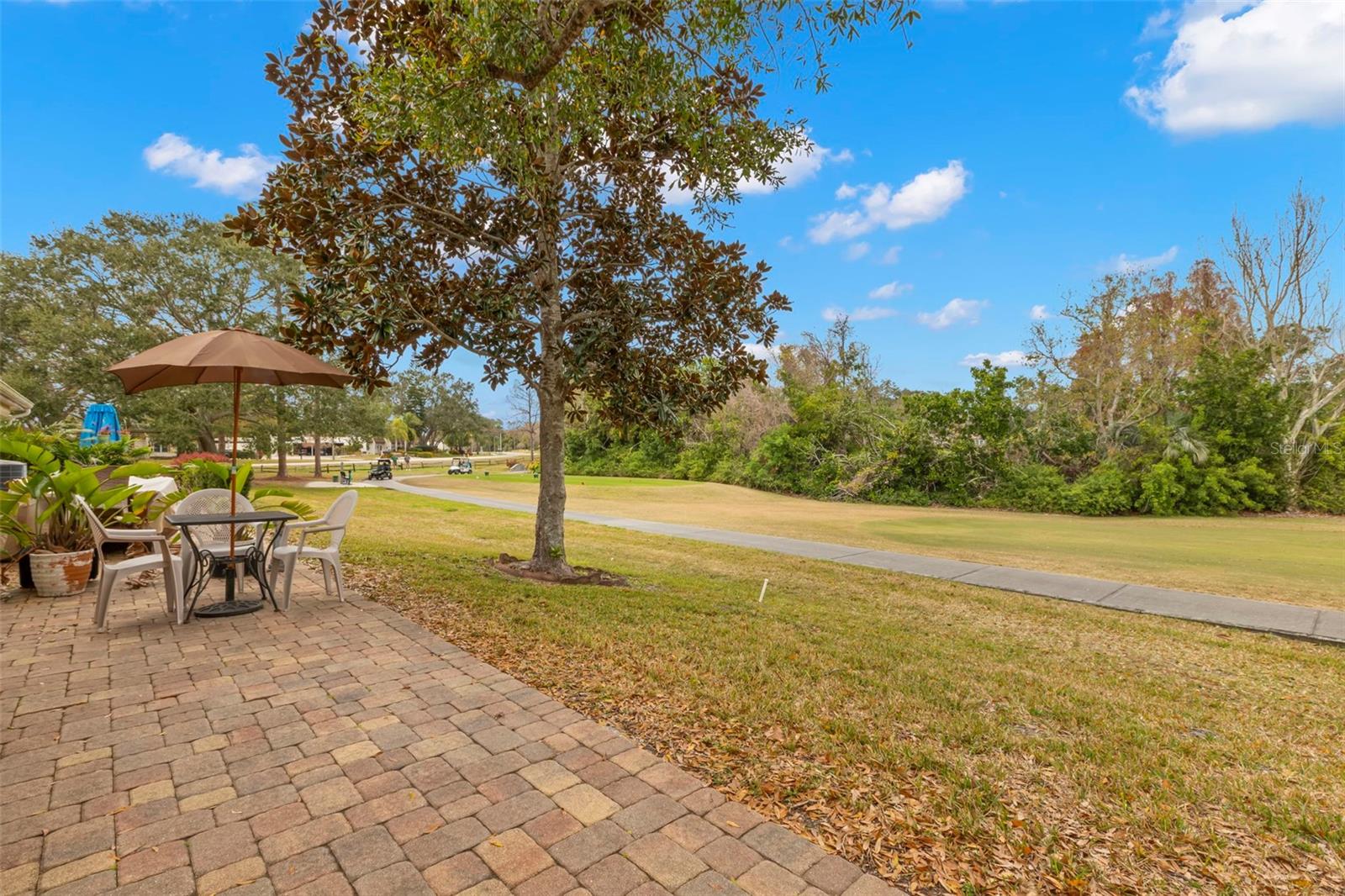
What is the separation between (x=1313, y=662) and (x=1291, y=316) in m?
27.2

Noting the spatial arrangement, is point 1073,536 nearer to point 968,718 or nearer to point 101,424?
point 968,718

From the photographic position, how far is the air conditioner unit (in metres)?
7.70

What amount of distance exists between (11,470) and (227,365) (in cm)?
596

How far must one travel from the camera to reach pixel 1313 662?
17.0ft

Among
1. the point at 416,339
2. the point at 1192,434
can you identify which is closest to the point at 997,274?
the point at 1192,434

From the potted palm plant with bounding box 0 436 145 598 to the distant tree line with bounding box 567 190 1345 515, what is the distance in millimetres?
16893

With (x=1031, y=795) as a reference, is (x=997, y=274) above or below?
above

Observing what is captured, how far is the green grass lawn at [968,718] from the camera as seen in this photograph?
233 centimetres

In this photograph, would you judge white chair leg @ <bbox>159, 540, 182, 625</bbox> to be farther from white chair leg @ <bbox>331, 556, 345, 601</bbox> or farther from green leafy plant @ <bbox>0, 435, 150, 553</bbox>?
green leafy plant @ <bbox>0, 435, 150, 553</bbox>

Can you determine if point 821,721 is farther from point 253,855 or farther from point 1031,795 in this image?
point 253,855

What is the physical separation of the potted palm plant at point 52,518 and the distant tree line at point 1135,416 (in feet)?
55.4

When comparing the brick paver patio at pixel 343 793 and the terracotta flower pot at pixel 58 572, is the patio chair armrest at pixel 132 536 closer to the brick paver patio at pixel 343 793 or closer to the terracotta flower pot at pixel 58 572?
the brick paver patio at pixel 343 793

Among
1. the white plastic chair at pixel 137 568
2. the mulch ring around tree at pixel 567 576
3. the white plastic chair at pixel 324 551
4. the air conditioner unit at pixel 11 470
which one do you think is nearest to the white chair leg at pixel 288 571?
the white plastic chair at pixel 324 551

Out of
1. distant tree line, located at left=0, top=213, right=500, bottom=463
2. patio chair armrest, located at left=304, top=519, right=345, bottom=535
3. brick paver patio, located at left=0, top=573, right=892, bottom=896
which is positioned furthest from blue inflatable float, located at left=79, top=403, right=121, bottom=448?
brick paver patio, located at left=0, top=573, right=892, bottom=896
